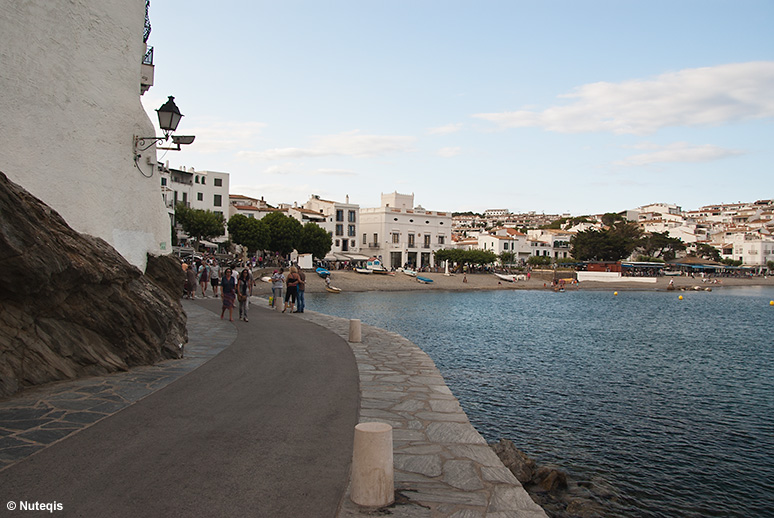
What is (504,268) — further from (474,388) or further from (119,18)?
(119,18)

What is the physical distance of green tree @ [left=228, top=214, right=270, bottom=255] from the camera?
64.6m

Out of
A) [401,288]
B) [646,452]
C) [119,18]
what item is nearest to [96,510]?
[119,18]

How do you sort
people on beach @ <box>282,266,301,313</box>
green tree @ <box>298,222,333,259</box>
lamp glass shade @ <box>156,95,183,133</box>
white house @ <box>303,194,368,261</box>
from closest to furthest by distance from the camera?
lamp glass shade @ <box>156,95,183,133</box> → people on beach @ <box>282,266,301,313</box> → green tree @ <box>298,222,333,259</box> → white house @ <box>303,194,368,261</box>

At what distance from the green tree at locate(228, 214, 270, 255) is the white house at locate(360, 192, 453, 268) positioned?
2718 centimetres

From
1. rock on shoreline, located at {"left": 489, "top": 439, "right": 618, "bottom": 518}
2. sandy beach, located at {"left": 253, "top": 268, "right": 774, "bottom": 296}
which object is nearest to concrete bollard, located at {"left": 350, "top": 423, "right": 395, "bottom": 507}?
rock on shoreline, located at {"left": 489, "top": 439, "right": 618, "bottom": 518}

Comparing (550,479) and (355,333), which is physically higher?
(355,333)

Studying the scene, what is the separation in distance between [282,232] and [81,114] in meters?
57.3

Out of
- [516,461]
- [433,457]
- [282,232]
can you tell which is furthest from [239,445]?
[282,232]

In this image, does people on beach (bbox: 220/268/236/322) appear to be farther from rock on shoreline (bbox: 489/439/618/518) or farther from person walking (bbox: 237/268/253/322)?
rock on shoreline (bbox: 489/439/618/518)

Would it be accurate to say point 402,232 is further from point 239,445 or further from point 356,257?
point 239,445

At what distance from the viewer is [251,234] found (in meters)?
64.5

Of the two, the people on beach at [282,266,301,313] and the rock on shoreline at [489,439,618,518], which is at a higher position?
the people on beach at [282,266,301,313]

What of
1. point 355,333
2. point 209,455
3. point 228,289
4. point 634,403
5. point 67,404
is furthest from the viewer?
point 228,289

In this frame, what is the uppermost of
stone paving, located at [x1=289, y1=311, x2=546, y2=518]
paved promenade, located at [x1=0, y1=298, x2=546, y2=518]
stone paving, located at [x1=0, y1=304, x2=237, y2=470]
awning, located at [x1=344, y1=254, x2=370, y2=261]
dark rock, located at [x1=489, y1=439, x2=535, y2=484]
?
awning, located at [x1=344, y1=254, x2=370, y2=261]
